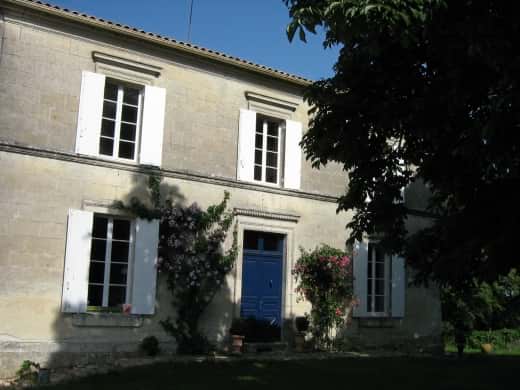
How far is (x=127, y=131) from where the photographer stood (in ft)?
35.8

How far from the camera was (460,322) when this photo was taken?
14.9 m

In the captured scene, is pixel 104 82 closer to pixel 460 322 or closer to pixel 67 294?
pixel 67 294

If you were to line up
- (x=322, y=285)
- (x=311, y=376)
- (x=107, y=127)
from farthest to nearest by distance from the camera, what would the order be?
(x=322, y=285)
(x=107, y=127)
(x=311, y=376)

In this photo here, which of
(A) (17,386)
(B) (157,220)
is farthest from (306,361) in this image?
(A) (17,386)

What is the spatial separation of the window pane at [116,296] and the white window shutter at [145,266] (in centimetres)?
27

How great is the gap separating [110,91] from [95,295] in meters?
3.60

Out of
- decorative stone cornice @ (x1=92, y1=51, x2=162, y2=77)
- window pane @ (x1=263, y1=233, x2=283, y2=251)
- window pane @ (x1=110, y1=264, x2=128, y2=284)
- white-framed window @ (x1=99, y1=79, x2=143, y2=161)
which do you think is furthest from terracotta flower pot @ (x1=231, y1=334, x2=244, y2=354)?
decorative stone cornice @ (x1=92, y1=51, x2=162, y2=77)

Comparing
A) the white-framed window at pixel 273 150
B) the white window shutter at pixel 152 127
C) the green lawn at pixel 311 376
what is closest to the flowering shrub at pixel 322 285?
the green lawn at pixel 311 376

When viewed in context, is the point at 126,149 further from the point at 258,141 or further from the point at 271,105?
the point at 271,105

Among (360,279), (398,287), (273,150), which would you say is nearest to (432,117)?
(273,150)

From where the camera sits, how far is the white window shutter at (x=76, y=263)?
9703 millimetres

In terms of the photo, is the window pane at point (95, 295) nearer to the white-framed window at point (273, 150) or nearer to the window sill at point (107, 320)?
the window sill at point (107, 320)

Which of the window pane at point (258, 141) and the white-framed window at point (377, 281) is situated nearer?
the window pane at point (258, 141)

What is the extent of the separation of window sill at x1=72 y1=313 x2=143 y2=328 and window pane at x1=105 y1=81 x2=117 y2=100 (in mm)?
3808
